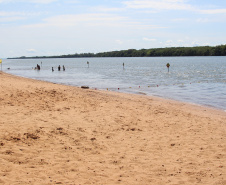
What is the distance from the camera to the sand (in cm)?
677

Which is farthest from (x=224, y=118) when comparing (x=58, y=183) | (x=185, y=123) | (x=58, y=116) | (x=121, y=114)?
(x=58, y=183)

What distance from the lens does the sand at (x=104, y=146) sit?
677 centimetres

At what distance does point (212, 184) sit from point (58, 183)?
3756mm

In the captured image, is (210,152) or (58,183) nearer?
(58,183)

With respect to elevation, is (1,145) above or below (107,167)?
above

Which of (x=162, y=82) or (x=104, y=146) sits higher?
(x=162, y=82)

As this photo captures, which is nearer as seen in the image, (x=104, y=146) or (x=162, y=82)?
(x=104, y=146)

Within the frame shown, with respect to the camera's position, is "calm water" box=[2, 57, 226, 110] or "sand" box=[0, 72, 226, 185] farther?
"calm water" box=[2, 57, 226, 110]

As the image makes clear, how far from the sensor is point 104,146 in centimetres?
916

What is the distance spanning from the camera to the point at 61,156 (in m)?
7.94

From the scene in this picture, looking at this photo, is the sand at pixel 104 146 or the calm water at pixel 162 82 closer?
the sand at pixel 104 146

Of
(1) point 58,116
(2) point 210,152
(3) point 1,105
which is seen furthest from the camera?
(3) point 1,105

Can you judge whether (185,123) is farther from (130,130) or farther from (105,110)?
(105,110)

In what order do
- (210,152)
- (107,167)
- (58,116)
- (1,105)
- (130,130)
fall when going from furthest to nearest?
(1,105)
(58,116)
(130,130)
(210,152)
(107,167)
